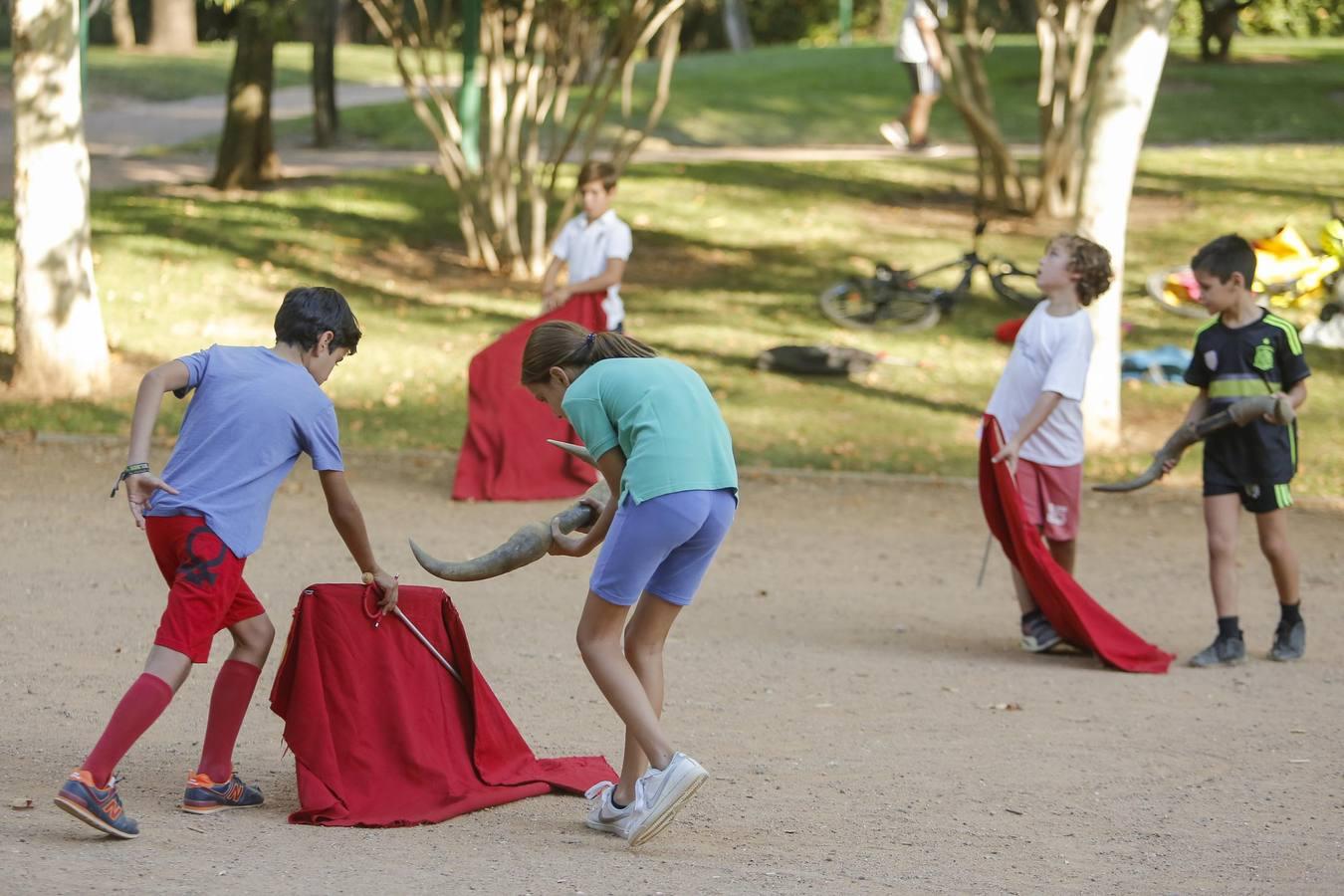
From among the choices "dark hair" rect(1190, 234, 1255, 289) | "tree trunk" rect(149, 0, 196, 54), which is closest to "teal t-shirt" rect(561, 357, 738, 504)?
"dark hair" rect(1190, 234, 1255, 289)

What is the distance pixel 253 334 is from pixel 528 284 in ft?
12.2

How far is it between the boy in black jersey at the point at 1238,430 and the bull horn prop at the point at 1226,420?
2.8 inches

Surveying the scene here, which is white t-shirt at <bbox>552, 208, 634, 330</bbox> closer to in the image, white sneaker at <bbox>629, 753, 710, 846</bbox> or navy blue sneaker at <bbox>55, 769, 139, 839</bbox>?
white sneaker at <bbox>629, 753, 710, 846</bbox>

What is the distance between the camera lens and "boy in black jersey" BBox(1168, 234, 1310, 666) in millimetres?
7297

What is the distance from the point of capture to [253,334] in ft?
48.0

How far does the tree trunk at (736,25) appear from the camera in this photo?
143 feet

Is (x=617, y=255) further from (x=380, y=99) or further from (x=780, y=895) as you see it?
(x=380, y=99)

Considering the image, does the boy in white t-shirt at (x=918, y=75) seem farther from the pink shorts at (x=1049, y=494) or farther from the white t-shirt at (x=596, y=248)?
the pink shorts at (x=1049, y=494)

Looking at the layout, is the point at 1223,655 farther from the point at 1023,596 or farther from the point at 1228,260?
the point at 1228,260

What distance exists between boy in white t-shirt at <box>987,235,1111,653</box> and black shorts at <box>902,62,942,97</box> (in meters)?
16.3

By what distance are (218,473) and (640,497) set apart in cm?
119

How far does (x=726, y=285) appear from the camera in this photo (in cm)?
1764

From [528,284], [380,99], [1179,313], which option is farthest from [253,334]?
[380,99]

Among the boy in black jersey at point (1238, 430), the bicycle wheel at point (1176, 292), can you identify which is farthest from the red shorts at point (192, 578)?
the bicycle wheel at point (1176, 292)
